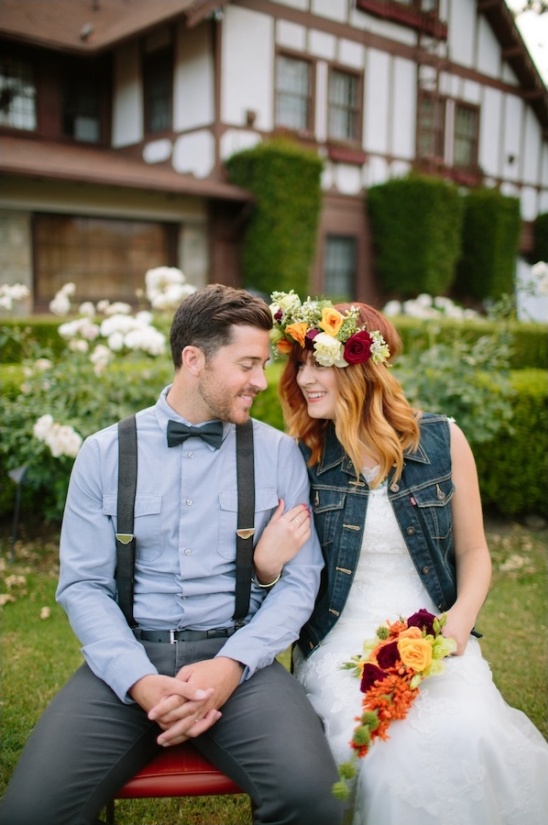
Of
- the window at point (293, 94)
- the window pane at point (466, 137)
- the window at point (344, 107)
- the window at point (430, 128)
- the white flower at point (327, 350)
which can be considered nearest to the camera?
the white flower at point (327, 350)

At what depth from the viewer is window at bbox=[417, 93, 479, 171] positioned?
16938mm

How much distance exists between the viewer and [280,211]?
44.4 feet

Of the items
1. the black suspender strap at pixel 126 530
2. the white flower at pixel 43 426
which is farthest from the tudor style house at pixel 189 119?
the black suspender strap at pixel 126 530

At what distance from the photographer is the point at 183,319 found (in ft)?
8.73

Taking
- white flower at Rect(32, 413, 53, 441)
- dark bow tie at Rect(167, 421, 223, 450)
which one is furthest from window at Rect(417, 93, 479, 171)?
dark bow tie at Rect(167, 421, 223, 450)

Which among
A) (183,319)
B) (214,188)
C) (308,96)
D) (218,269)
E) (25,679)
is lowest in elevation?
(25,679)

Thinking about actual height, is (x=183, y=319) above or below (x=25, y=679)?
above

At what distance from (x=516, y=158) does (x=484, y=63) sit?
2.66m

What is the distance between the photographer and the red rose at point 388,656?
2227 millimetres

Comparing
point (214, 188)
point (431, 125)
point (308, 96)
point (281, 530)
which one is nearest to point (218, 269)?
point (214, 188)

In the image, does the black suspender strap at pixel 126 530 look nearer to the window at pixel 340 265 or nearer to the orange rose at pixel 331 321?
the orange rose at pixel 331 321

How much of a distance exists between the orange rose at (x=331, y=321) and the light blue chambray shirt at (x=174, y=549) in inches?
21.1

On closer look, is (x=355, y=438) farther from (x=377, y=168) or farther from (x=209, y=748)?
(x=377, y=168)

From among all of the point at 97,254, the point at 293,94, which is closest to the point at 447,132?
the point at 293,94
